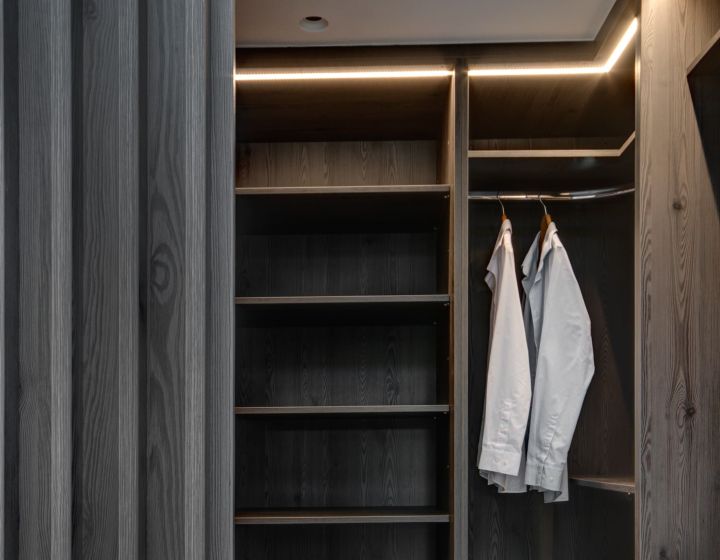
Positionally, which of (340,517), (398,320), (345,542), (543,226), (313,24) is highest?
(313,24)

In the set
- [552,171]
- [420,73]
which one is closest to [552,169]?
[552,171]

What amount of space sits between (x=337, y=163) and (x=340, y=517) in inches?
49.5

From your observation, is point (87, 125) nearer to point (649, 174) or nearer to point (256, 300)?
point (256, 300)

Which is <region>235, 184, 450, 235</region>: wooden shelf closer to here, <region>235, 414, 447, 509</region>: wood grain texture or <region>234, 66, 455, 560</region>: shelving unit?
<region>234, 66, 455, 560</region>: shelving unit

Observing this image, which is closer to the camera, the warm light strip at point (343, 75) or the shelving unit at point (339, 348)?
the warm light strip at point (343, 75)

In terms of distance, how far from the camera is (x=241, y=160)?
2.95 m

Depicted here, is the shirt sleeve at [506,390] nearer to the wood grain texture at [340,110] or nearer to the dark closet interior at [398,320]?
the dark closet interior at [398,320]

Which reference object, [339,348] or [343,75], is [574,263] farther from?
[343,75]

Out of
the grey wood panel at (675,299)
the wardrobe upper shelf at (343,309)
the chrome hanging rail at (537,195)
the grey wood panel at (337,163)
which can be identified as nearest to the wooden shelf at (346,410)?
the wardrobe upper shelf at (343,309)

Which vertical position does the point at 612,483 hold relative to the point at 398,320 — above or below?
below

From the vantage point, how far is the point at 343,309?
2467 mm

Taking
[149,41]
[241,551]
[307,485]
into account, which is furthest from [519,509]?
[149,41]

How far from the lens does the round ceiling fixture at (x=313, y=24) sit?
2.19m

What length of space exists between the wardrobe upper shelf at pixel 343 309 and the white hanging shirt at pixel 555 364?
0.33 meters
